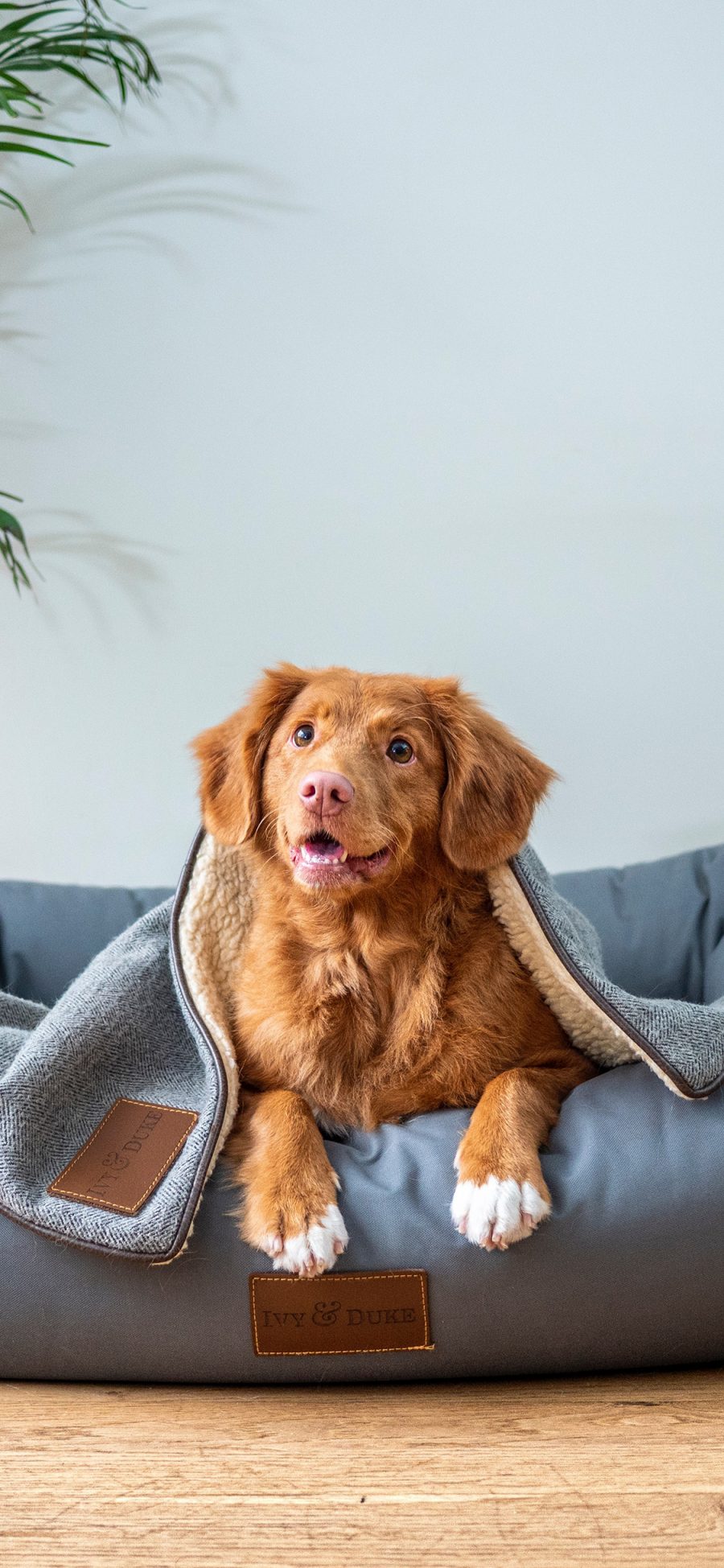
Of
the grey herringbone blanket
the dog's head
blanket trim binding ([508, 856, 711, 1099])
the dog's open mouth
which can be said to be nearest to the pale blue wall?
the grey herringbone blanket

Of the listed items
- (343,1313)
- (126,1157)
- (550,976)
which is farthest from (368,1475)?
(550,976)

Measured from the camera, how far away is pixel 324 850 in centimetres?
161

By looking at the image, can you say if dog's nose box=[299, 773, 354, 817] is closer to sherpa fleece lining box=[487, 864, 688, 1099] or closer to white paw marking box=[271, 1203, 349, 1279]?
sherpa fleece lining box=[487, 864, 688, 1099]

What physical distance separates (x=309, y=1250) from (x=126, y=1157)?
0.33m

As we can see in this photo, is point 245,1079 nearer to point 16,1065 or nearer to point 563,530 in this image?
point 16,1065

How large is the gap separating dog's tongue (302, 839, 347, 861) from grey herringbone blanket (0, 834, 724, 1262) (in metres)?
0.31

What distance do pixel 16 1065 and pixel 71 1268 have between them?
0.33 metres

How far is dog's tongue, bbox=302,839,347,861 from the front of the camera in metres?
1.60

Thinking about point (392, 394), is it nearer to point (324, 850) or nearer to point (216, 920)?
point (216, 920)

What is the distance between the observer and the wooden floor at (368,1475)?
109 centimetres

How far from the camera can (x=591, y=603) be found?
9.61 feet

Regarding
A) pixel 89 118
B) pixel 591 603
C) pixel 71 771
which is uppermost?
pixel 89 118

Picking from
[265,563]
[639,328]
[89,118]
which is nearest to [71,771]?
[265,563]

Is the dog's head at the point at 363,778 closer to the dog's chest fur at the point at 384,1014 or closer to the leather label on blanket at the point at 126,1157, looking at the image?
the dog's chest fur at the point at 384,1014
